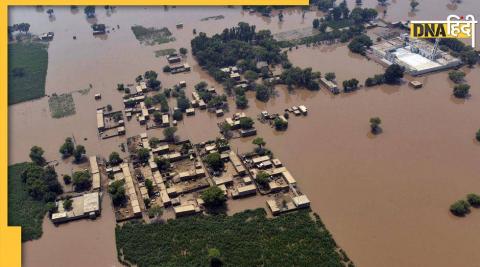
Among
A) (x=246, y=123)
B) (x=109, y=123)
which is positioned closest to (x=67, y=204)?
(x=109, y=123)

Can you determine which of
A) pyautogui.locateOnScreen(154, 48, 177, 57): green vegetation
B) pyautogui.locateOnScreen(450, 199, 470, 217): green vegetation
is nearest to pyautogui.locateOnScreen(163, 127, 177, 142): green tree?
pyautogui.locateOnScreen(154, 48, 177, 57): green vegetation

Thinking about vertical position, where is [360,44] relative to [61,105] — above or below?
above

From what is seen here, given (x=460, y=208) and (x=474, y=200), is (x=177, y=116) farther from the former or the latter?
(x=474, y=200)

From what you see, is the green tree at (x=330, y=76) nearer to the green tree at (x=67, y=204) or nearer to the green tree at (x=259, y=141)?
the green tree at (x=259, y=141)

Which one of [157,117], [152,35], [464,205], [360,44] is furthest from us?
[152,35]

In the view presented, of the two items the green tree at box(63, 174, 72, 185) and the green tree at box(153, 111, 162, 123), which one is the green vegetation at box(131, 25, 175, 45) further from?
the green tree at box(63, 174, 72, 185)
